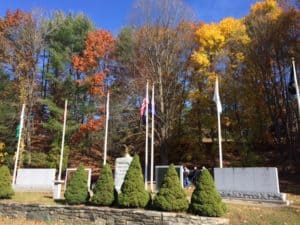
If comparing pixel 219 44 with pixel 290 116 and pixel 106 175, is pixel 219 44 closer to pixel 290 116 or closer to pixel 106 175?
pixel 290 116

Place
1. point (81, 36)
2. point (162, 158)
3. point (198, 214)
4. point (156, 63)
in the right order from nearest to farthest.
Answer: point (198, 214) → point (162, 158) → point (156, 63) → point (81, 36)

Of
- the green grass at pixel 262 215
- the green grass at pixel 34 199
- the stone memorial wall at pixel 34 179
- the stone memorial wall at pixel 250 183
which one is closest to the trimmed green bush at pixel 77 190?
the green grass at pixel 34 199

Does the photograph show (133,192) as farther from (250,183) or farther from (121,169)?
(250,183)

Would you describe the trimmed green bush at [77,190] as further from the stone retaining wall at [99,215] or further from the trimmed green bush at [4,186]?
the trimmed green bush at [4,186]

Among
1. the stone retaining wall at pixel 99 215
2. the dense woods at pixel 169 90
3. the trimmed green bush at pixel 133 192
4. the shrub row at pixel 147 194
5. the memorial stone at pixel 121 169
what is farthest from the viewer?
the dense woods at pixel 169 90

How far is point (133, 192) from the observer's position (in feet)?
42.3

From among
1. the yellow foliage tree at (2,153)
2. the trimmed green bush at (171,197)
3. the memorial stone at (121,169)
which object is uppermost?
the yellow foliage tree at (2,153)

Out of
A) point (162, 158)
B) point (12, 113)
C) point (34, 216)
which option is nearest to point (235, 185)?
point (34, 216)

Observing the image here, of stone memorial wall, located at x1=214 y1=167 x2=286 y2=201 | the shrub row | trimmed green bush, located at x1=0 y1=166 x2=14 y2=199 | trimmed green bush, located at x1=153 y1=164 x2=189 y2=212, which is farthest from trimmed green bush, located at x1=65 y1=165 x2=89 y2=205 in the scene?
stone memorial wall, located at x1=214 y1=167 x2=286 y2=201

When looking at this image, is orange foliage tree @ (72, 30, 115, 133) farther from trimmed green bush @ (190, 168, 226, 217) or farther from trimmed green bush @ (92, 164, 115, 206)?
trimmed green bush @ (190, 168, 226, 217)

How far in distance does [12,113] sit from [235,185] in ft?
68.5

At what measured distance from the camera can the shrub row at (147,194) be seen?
38.0 ft

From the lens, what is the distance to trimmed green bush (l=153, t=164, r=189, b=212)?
39.3 ft

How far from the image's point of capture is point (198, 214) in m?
11.5
